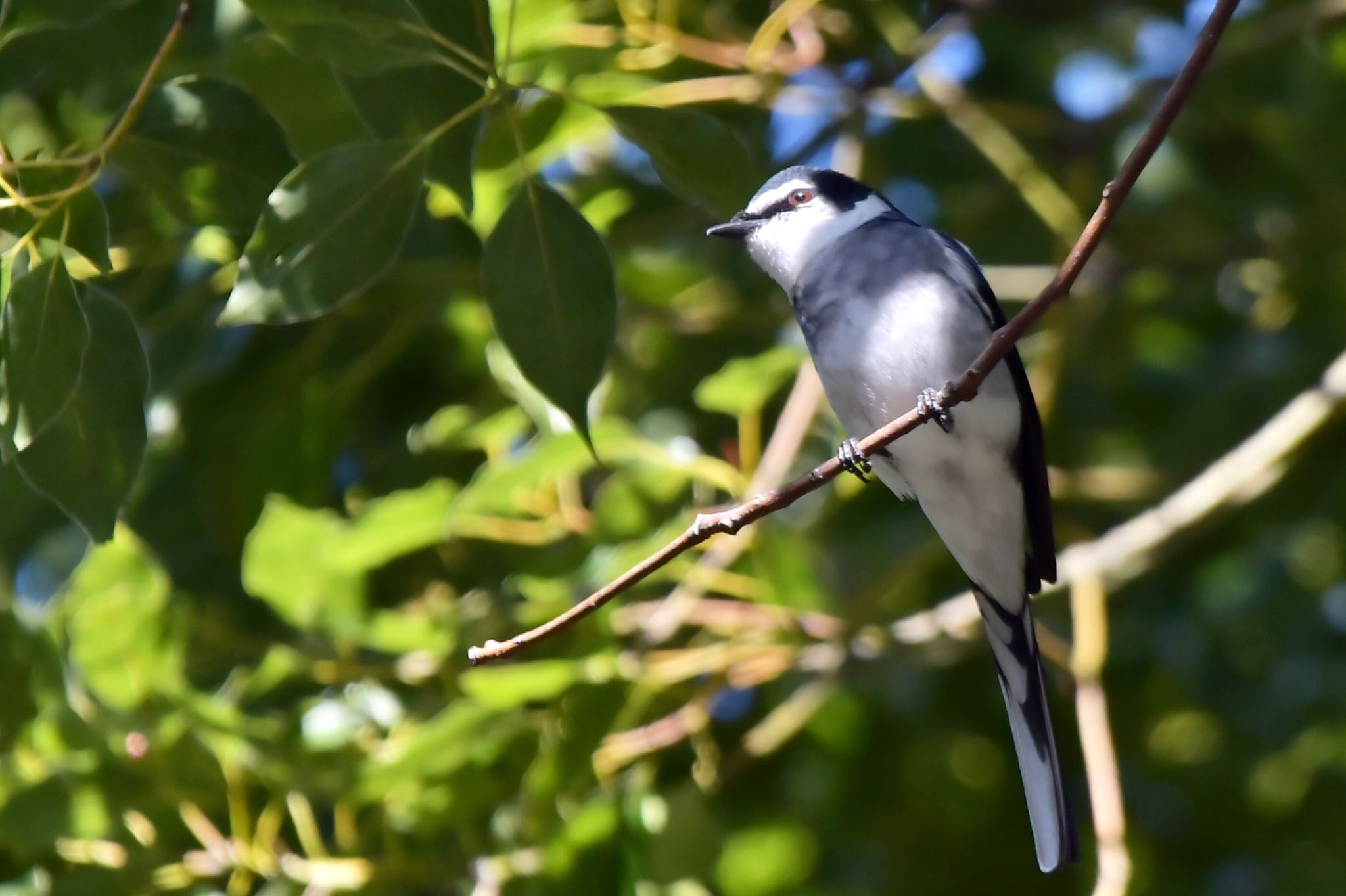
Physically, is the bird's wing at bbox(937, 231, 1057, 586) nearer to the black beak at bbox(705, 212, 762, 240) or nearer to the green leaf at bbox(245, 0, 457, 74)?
the black beak at bbox(705, 212, 762, 240)

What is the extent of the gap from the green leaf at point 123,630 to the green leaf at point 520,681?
1.89 feet

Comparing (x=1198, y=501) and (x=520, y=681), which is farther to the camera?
(x=1198, y=501)

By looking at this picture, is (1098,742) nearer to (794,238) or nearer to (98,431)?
(794,238)

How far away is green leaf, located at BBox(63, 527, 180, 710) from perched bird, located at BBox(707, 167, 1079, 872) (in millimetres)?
1189

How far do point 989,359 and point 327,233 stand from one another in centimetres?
71

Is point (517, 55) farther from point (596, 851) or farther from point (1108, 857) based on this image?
point (1108, 857)

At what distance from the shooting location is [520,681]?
2516mm

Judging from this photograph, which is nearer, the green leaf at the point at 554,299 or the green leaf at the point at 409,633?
the green leaf at the point at 554,299

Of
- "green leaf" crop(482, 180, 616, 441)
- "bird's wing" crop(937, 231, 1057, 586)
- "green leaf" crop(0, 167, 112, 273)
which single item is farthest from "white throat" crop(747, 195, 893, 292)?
"green leaf" crop(0, 167, 112, 273)

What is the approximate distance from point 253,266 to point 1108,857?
→ 163 centimetres

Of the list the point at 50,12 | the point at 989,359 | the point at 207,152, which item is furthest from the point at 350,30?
the point at 989,359

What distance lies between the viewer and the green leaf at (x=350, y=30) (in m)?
1.57

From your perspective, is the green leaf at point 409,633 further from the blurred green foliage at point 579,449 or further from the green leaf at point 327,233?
the green leaf at point 327,233

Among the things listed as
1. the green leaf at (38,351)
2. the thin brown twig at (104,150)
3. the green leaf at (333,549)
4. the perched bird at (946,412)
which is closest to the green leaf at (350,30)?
the thin brown twig at (104,150)
